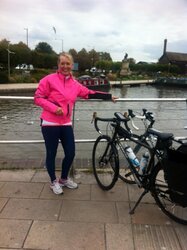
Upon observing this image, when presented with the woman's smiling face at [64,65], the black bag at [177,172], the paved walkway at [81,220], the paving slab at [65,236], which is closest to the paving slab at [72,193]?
the paved walkway at [81,220]

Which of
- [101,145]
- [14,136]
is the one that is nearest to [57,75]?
[101,145]

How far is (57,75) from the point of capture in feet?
11.7

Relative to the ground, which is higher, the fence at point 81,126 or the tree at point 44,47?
the tree at point 44,47

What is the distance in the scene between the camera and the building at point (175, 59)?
99.0m

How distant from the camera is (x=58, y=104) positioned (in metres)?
3.53

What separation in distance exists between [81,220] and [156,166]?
953 millimetres

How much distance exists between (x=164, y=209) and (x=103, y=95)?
1.60 m

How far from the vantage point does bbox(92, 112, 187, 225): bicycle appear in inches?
115

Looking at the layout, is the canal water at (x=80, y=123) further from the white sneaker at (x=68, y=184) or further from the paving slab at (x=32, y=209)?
the paving slab at (x=32, y=209)

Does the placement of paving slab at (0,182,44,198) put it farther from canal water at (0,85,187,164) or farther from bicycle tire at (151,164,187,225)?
canal water at (0,85,187,164)

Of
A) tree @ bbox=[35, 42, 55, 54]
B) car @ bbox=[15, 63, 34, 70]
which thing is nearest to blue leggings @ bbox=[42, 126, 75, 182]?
car @ bbox=[15, 63, 34, 70]

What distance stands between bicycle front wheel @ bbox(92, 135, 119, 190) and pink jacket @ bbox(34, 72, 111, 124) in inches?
27.0

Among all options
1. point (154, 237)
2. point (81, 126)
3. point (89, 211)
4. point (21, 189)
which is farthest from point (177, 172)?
point (81, 126)

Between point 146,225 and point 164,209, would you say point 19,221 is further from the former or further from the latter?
point 164,209
